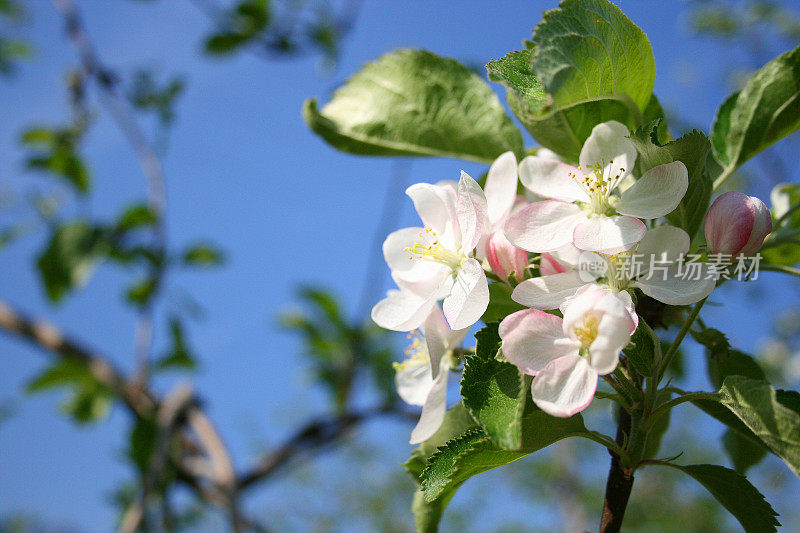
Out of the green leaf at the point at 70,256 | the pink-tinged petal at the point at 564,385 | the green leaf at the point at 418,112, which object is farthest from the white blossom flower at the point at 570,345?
the green leaf at the point at 70,256

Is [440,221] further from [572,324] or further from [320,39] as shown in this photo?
[320,39]

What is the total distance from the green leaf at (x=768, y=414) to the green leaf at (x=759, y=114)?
11.0 inches

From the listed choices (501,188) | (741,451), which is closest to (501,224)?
(501,188)

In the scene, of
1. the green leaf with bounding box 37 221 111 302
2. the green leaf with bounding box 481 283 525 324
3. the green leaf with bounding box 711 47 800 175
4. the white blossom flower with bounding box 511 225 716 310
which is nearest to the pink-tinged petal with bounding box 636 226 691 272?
the white blossom flower with bounding box 511 225 716 310

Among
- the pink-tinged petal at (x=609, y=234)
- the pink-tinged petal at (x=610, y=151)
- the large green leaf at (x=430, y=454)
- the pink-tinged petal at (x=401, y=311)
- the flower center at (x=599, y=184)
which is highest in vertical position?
the pink-tinged petal at (x=610, y=151)

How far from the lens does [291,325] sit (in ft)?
11.2

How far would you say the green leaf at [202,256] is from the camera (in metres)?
3.01

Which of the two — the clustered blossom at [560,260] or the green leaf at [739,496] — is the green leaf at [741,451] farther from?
the clustered blossom at [560,260]

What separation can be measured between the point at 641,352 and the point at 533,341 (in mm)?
81

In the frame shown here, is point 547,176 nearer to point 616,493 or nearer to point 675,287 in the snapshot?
point 675,287

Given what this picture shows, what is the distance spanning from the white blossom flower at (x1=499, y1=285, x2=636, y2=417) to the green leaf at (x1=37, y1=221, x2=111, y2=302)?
100 inches

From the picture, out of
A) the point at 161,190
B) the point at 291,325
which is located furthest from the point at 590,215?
the point at 291,325

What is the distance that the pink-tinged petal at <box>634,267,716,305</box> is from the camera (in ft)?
1.40

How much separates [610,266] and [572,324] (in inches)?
3.2
